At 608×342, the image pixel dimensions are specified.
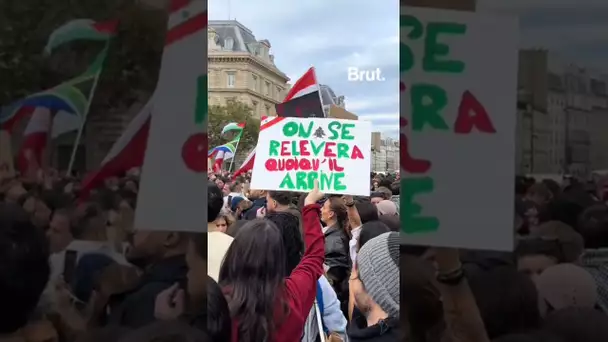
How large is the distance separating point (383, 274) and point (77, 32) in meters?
1.35

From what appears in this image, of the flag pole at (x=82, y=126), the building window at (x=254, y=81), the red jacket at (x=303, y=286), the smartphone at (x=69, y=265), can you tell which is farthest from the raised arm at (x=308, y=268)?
the building window at (x=254, y=81)

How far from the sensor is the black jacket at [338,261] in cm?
454

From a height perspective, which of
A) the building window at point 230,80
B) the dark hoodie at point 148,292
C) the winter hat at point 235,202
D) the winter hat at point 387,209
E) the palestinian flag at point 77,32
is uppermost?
the building window at point 230,80

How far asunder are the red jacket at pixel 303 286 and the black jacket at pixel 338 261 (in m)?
1.83

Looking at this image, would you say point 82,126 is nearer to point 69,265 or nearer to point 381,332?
point 69,265

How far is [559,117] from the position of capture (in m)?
1.56

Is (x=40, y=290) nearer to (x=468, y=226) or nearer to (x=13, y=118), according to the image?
(x=13, y=118)

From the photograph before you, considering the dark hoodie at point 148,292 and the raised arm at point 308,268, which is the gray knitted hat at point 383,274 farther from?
the dark hoodie at point 148,292

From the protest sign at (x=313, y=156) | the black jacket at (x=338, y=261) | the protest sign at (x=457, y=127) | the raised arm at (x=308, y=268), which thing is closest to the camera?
the protest sign at (x=457, y=127)

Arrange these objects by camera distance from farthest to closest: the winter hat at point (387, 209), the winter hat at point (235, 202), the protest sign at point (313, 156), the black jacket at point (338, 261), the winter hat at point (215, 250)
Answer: the winter hat at point (235, 202)
the winter hat at point (387, 209)
the black jacket at point (338, 261)
the protest sign at point (313, 156)
the winter hat at point (215, 250)

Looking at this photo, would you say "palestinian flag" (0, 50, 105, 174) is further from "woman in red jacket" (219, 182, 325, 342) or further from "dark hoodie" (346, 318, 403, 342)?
"dark hoodie" (346, 318, 403, 342)

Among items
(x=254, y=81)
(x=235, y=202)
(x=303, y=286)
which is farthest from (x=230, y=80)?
(x=303, y=286)

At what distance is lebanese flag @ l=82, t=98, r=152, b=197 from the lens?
1.56 meters

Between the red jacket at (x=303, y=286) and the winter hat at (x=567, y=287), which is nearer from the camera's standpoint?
A: the winter hat at (x=567, y=287)
